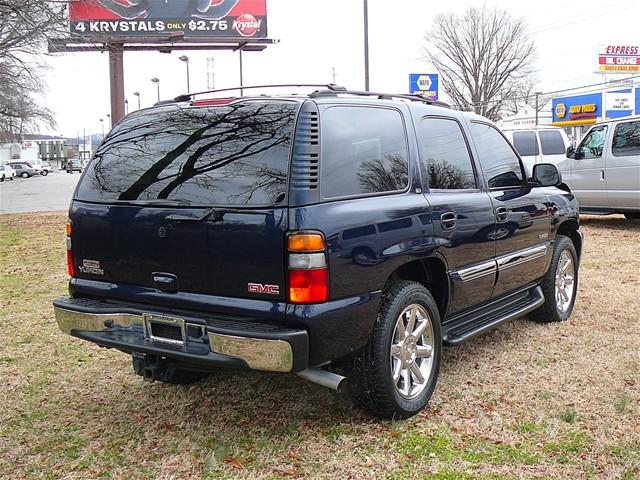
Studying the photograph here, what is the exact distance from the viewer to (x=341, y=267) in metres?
3.31

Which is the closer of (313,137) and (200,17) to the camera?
(313,137)

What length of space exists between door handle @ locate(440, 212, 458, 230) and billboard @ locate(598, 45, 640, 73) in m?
57.8

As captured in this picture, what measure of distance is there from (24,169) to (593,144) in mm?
67537

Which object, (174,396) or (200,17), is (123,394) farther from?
(200,17)

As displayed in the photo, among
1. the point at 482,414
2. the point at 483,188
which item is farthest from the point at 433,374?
the point at 483,188

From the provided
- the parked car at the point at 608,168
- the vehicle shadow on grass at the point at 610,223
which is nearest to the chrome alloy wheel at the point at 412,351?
the parked car at the point at 608,168

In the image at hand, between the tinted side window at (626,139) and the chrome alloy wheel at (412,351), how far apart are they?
8.46 meters

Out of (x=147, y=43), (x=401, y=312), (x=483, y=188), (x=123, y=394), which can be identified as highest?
(x=147, y=43)

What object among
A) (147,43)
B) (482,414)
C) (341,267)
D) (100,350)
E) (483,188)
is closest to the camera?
(341,267)

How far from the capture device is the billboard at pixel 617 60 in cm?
5547

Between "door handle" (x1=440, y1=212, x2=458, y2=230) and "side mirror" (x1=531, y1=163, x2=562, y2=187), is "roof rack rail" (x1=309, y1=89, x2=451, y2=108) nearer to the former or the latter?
"door handle" (x1=440, y1=212, x2=458, y2=230)

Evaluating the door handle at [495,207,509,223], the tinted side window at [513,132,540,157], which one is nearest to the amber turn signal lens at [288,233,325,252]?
the door handle at [495,207,509,223]

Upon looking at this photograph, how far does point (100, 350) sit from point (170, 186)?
A: 2.23m

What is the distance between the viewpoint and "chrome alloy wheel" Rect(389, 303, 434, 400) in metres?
3.78
